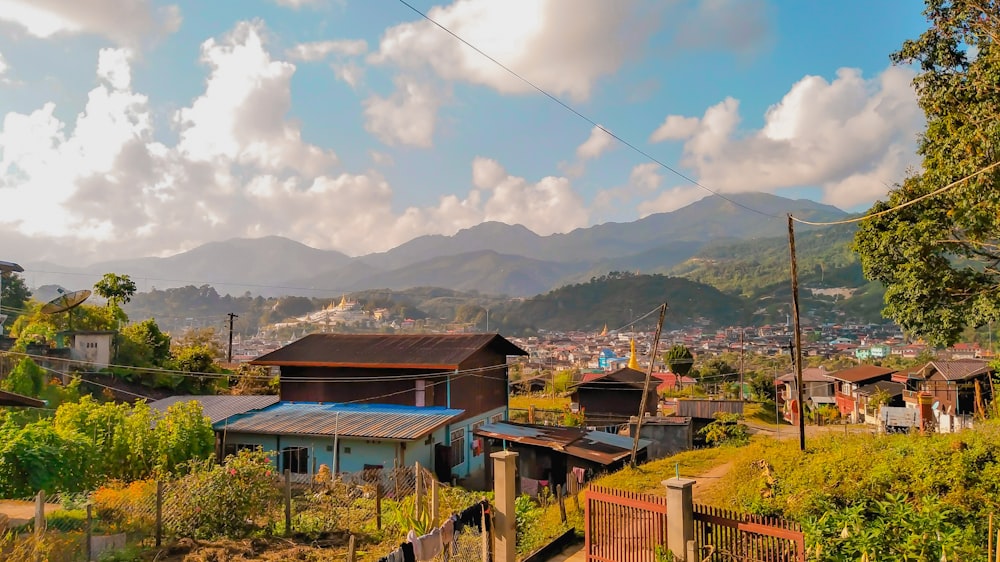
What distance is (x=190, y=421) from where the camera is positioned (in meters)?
16.2

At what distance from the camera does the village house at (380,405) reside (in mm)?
19391

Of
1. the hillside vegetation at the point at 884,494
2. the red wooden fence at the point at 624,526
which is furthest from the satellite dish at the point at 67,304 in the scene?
the hillside vegetation at the point at 884,494

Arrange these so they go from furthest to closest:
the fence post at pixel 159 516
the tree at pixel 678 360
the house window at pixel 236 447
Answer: the tree at pixel 678 360
the house window at pixel 236 447
the fence post at pixel 159 516

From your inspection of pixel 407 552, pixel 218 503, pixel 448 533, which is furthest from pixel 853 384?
pixel 407 552

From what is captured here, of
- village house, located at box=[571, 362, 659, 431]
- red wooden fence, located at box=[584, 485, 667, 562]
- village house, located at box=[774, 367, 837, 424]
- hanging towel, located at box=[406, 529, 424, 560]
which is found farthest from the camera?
village house, located at box=[774, 367, 837, 424]

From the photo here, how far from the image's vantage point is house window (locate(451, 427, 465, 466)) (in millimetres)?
21312

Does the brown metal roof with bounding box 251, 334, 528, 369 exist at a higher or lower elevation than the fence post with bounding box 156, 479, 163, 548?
higher

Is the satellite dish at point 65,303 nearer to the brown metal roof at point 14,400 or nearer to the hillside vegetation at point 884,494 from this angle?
the brown metal roof at point 14,400

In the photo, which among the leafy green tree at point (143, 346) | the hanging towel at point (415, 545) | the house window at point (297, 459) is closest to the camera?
the hanging towel at point (415, 545)

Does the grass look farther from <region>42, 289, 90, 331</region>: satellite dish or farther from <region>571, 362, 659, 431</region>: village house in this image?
<region>42, 289, 90, 331</region>: satellite dish

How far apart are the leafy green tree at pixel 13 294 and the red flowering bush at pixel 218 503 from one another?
3598 centimetres

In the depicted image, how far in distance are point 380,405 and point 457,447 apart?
3.51 metres

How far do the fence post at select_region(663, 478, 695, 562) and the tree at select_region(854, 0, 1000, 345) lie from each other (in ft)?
35.7

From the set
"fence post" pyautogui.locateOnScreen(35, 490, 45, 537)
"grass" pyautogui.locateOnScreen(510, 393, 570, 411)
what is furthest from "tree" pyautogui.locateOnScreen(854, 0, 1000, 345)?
"grass" pyautogui.locateOnScreen(510, 393, 570, 411)
